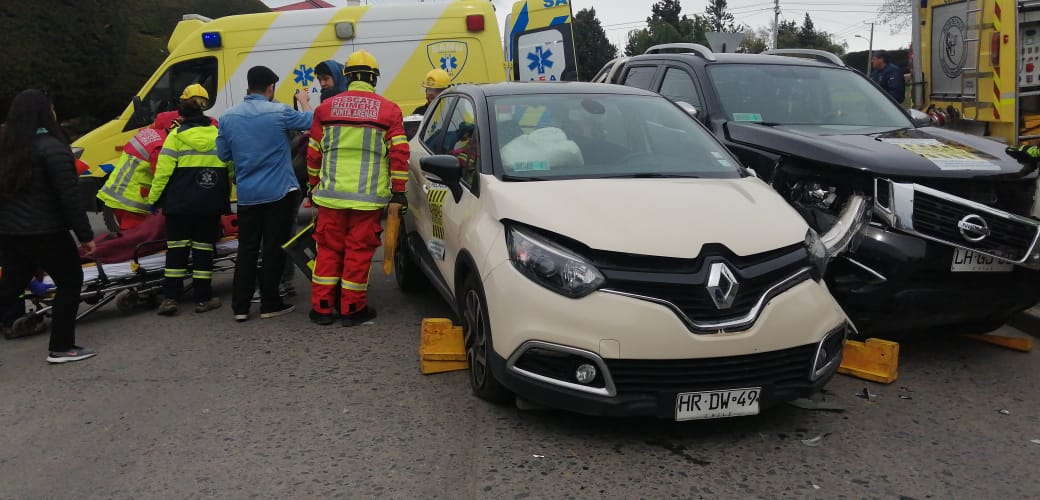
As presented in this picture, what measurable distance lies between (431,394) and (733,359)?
1.72m

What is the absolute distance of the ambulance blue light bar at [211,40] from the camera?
9.41m

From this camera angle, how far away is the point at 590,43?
2510 inches

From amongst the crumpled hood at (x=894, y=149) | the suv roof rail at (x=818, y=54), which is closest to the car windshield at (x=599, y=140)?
the crumpled hood at (x=894, y=149)

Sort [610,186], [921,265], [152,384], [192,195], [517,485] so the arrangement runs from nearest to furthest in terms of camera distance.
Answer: [517,485] → [610,186] → [921,265] → [152,384] → [192,195]

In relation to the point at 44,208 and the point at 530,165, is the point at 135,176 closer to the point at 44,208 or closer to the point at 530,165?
the point at 44,208

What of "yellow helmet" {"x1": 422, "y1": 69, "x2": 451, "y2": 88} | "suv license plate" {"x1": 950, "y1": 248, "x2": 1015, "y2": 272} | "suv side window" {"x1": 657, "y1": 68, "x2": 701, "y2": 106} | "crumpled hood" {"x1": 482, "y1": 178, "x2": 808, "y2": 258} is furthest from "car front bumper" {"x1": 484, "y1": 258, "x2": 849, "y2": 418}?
"yellow helmet" {"x1": 422, "y1": 69, "x2": 451, "y2": 88}

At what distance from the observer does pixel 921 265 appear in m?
4.44

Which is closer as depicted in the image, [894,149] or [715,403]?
[715,403]

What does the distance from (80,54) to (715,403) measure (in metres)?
17.7

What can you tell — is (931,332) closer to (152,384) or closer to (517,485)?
(517,485)

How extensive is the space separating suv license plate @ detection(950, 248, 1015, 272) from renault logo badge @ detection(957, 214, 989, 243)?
0.09 m

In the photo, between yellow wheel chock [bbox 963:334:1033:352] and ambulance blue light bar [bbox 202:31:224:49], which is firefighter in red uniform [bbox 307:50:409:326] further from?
ambulance blue light bar [bbox 202:31:224:49]

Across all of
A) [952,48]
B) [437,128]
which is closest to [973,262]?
[437,128]

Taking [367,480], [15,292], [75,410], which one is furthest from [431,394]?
[15,292]
